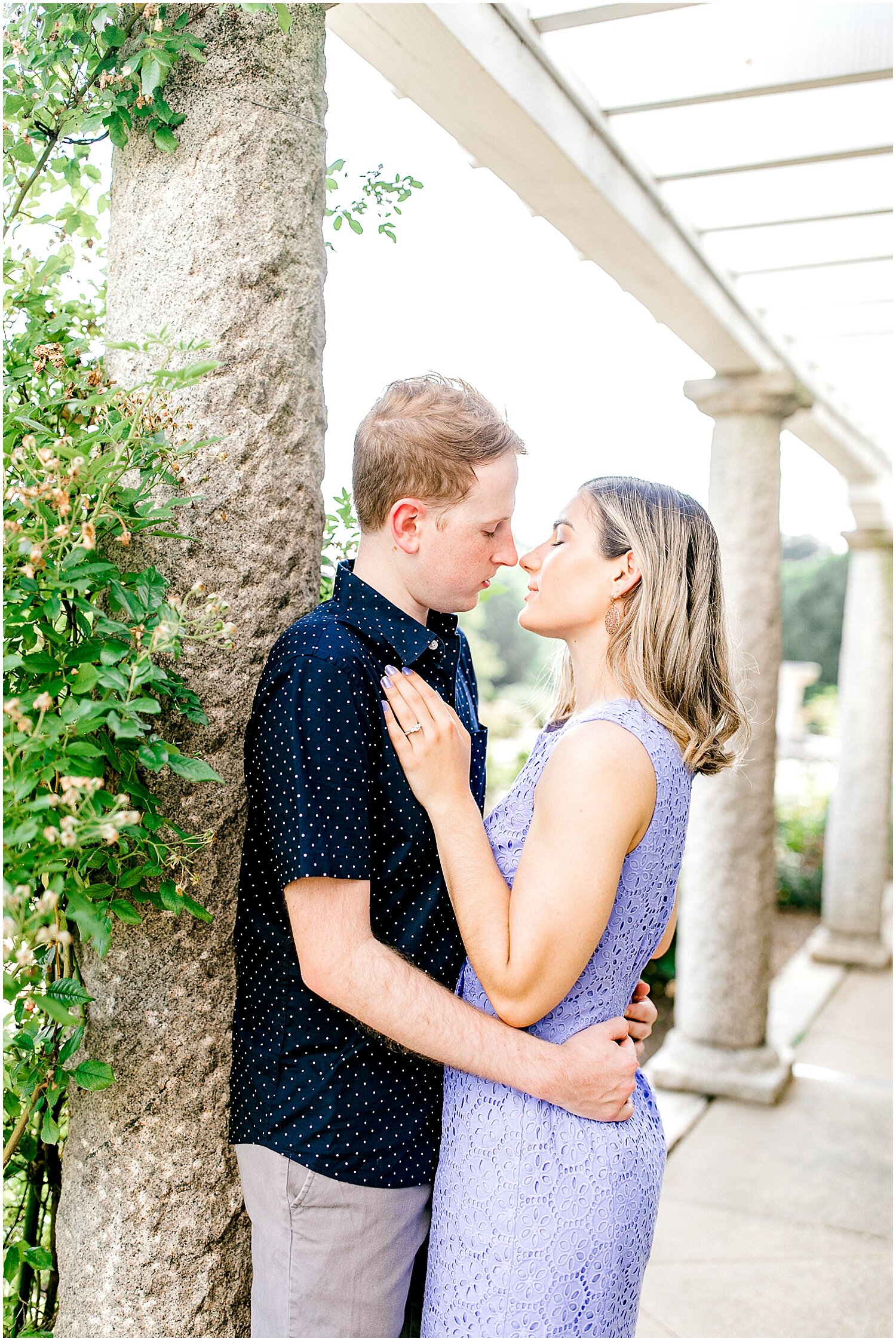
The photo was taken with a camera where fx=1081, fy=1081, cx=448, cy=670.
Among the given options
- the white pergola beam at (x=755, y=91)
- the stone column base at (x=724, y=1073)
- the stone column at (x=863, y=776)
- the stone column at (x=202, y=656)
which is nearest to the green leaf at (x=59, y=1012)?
the stone column at (x=202, y=656)

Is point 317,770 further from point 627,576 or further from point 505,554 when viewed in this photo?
point 627,576

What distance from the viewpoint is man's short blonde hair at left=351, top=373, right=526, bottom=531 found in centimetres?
170

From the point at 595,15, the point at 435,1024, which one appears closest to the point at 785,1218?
the point at 435,1024

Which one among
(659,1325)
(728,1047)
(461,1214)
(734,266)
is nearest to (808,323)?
(734,266)

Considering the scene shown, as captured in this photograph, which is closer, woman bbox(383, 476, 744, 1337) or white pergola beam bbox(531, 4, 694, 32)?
woman bbox(383, 476, 744, 1337)

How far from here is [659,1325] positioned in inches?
139

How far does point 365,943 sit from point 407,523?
66 centimetres

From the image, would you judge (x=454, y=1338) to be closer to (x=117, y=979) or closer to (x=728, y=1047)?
(x=117, y=979)

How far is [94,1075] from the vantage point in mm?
1591

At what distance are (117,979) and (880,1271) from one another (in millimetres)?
3494

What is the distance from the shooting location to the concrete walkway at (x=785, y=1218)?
3629 millimetres

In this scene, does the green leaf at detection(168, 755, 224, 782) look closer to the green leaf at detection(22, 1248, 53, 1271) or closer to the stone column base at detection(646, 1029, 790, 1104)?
the green leaf at detection(22, 1248, 53, 1271)

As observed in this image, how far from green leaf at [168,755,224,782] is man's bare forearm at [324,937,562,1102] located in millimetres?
320

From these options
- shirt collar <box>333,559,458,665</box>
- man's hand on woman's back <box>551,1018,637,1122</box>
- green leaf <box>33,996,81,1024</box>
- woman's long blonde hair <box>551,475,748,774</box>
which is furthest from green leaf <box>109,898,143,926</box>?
woman's long blonde hair <box>551,475,748,774</box>
